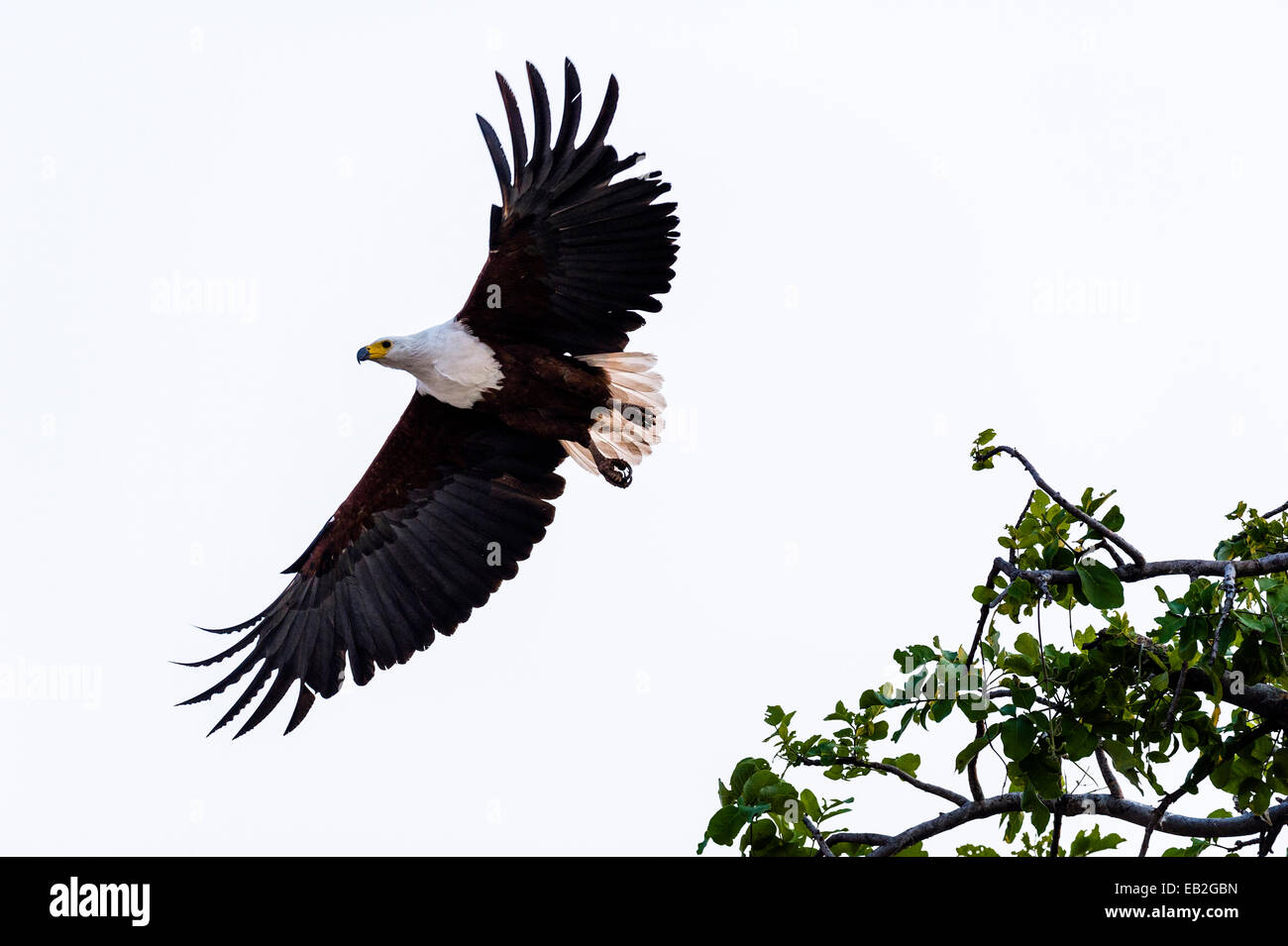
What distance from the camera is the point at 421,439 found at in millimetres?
8602

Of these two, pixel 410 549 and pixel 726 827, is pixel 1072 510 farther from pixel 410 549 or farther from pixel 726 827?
pixel 410 549

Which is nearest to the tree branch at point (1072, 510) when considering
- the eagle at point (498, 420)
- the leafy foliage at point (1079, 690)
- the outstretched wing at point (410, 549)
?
the leafy foliage at point (1079, 690)

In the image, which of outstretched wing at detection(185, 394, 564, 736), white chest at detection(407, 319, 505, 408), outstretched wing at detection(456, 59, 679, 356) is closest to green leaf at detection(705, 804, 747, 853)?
outstretched wing at detection(456, 59, 679, 356)

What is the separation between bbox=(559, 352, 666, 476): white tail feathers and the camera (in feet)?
26.7

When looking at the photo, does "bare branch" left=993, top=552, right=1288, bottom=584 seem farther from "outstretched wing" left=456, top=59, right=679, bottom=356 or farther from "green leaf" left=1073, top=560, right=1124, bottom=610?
"outstretched wing" left=456, top=59, right=679, bottom=356

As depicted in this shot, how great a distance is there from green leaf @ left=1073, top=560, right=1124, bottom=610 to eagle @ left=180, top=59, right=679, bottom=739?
11.2 feet

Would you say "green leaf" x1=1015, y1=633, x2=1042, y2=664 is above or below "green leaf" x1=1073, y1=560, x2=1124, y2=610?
below

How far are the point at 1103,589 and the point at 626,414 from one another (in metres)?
4.30

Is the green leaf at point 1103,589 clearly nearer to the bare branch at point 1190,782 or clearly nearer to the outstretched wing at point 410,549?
the bare branch at point 1190,782

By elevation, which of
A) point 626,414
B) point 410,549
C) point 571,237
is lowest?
point 410,549

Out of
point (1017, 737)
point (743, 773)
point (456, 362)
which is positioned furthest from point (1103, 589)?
point (456, 362)

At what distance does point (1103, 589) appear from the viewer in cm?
441
